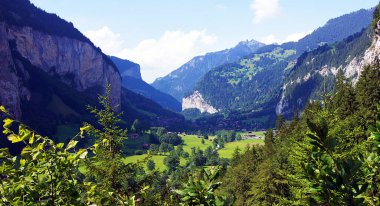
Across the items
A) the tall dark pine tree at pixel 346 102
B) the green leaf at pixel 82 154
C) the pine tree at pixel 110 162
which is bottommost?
the pine tree at pixel 110 162

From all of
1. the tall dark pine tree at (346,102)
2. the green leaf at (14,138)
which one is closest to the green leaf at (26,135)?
the green leaf at (14,138)

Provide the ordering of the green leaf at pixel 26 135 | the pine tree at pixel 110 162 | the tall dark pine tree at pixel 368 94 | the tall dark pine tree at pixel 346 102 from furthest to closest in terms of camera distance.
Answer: the tall dark pine tree at pixel 346 102
the tall dark pine tree at pixel 368 94
the pine tree at pixel 110 162
the green leaf at pixel 26 135

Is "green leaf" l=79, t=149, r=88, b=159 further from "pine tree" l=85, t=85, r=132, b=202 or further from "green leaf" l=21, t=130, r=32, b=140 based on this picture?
"pine tree" l=85, t=85, r=132, b=202

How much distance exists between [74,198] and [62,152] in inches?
25.8

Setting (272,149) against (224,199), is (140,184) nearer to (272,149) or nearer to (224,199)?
(224,199)

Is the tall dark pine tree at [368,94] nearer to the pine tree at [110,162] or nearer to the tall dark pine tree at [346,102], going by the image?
the tall dark pine tree at [346,102]

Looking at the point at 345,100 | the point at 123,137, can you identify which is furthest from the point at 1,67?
the point at 123,137

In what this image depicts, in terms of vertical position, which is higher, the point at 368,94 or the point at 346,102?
the point at 368,94

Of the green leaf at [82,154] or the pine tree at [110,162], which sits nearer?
the green leaf at [82,154]

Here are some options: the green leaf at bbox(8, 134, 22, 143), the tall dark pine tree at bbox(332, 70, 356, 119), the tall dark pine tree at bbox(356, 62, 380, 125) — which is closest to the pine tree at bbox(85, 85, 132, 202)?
the green leaf at bbox(8, 134, 22, 143)

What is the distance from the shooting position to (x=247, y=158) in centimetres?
7162

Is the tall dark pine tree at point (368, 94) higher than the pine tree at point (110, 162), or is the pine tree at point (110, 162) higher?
the tall dark pine tree at point (368, 94)

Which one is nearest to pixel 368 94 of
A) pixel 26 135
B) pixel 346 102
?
pixel 346 102

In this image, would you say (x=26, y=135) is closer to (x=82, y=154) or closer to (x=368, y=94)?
(x=82, y=154)
